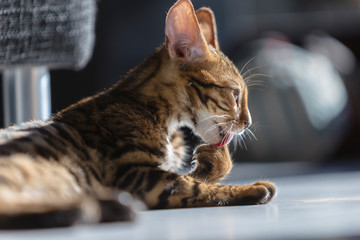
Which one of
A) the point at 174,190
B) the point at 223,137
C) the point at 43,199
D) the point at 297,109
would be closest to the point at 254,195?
the point at 174,190

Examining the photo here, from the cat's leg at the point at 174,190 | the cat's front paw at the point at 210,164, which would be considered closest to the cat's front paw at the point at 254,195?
the cat's leg at the point at 174,190

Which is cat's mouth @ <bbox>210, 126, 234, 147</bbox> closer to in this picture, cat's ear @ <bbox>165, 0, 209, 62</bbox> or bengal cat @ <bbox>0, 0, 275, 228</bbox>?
bengal cat @ <bbox>0, 0, 275, 228</bbox>

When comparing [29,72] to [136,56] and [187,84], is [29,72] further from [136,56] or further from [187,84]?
[136,56]

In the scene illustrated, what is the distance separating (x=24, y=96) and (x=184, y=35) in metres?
0.81

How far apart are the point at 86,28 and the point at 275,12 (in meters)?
3.30

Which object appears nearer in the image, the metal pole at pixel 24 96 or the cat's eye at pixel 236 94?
the cat's eye at pixel 236 94

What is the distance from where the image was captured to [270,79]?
161 inches

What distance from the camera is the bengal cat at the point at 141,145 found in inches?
44.1

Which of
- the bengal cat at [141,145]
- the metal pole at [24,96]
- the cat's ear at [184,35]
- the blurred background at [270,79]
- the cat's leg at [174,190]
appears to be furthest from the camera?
the blurred background at [270,79]

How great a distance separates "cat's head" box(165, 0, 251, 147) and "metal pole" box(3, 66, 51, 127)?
0.70 metres

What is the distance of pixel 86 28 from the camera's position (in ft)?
6.17

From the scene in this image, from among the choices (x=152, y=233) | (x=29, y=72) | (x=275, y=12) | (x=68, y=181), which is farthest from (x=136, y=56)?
(x=152, y=233)

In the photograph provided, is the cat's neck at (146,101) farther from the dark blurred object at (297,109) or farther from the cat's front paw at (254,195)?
the dark blurred object at (297,109)

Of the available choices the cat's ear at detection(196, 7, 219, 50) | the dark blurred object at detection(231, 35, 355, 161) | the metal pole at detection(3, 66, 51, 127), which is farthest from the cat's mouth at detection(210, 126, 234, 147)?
the dark blurred object at detection(231, 35, 355, 161)
